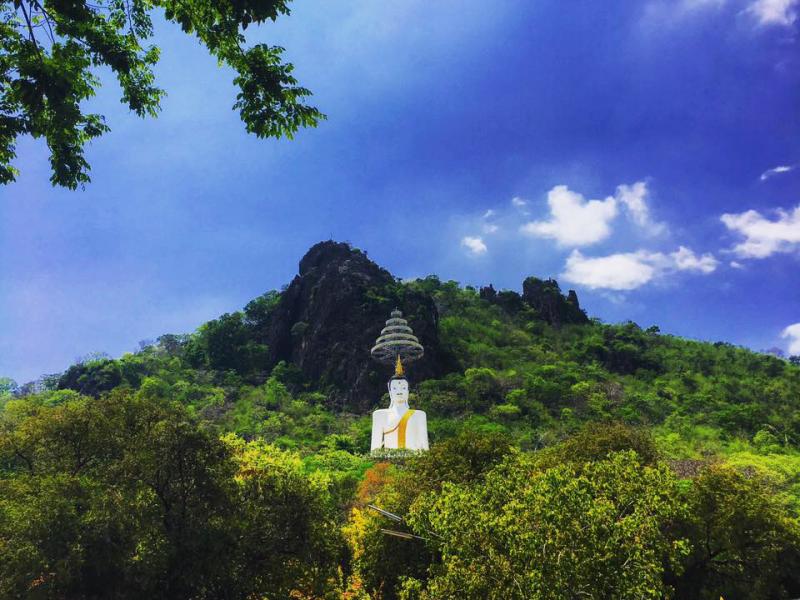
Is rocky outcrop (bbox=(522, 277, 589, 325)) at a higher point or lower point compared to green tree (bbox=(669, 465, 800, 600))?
higher

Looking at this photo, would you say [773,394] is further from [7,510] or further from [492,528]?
[7,510]

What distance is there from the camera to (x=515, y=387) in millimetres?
52938

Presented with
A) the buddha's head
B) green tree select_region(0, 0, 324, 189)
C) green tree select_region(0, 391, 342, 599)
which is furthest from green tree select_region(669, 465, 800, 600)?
the buddha's head

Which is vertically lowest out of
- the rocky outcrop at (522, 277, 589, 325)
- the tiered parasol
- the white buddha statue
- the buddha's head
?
the white buddha statue

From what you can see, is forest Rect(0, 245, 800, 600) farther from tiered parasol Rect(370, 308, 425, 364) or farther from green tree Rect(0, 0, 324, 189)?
tiered parasol Rect(370, 308, 425, 364)

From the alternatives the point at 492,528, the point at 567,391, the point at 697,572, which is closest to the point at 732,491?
the point at 697,572

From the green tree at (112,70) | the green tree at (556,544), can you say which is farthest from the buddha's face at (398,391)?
the green tree at (112,70)

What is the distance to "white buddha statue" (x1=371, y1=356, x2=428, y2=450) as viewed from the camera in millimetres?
38000

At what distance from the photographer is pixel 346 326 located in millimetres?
58125

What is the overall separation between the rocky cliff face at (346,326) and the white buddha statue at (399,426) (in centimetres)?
1289

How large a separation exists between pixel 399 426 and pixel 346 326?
2120 centimetres

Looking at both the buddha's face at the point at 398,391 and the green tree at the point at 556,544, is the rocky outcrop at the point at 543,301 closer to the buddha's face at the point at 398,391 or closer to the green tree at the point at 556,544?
Answer: the buddha's face at the point at 398,391

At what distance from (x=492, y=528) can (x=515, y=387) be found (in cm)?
4277

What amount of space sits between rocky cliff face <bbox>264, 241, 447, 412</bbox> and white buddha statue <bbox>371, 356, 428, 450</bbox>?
12887 millimetres
